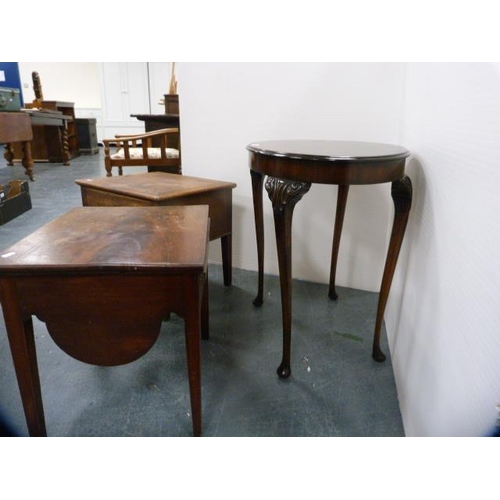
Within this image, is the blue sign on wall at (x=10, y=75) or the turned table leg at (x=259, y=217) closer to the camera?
the turned table leg at (x=259, y=217)

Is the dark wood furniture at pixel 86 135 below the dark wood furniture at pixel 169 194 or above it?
above

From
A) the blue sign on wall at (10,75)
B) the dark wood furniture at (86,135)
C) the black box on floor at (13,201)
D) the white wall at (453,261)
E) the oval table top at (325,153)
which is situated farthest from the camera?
the blue sign on wall at (10,75)

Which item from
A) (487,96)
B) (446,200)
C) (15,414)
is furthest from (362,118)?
(15,414)

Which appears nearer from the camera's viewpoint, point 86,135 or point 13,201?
point 13,201

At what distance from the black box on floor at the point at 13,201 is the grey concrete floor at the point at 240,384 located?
5.07 feet

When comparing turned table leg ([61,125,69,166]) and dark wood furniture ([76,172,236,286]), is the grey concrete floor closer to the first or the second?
dark wood furniture ([76,172,236,286])

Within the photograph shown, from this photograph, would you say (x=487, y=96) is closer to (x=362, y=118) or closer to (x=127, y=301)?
(x=127, y=301)

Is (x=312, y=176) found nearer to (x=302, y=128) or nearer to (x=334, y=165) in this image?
(x=334, y=165)

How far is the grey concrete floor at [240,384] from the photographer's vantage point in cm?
100

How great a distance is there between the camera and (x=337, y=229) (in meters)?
1.60

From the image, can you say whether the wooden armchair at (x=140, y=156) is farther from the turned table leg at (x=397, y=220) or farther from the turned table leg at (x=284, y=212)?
the turned table leg at (x=397, y=220)

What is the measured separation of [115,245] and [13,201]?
2.42 meters

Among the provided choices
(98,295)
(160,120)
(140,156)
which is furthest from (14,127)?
(98,295)

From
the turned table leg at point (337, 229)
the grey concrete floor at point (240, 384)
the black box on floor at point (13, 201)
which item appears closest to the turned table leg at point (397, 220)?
the grey concrete floor at point (240, 384)
